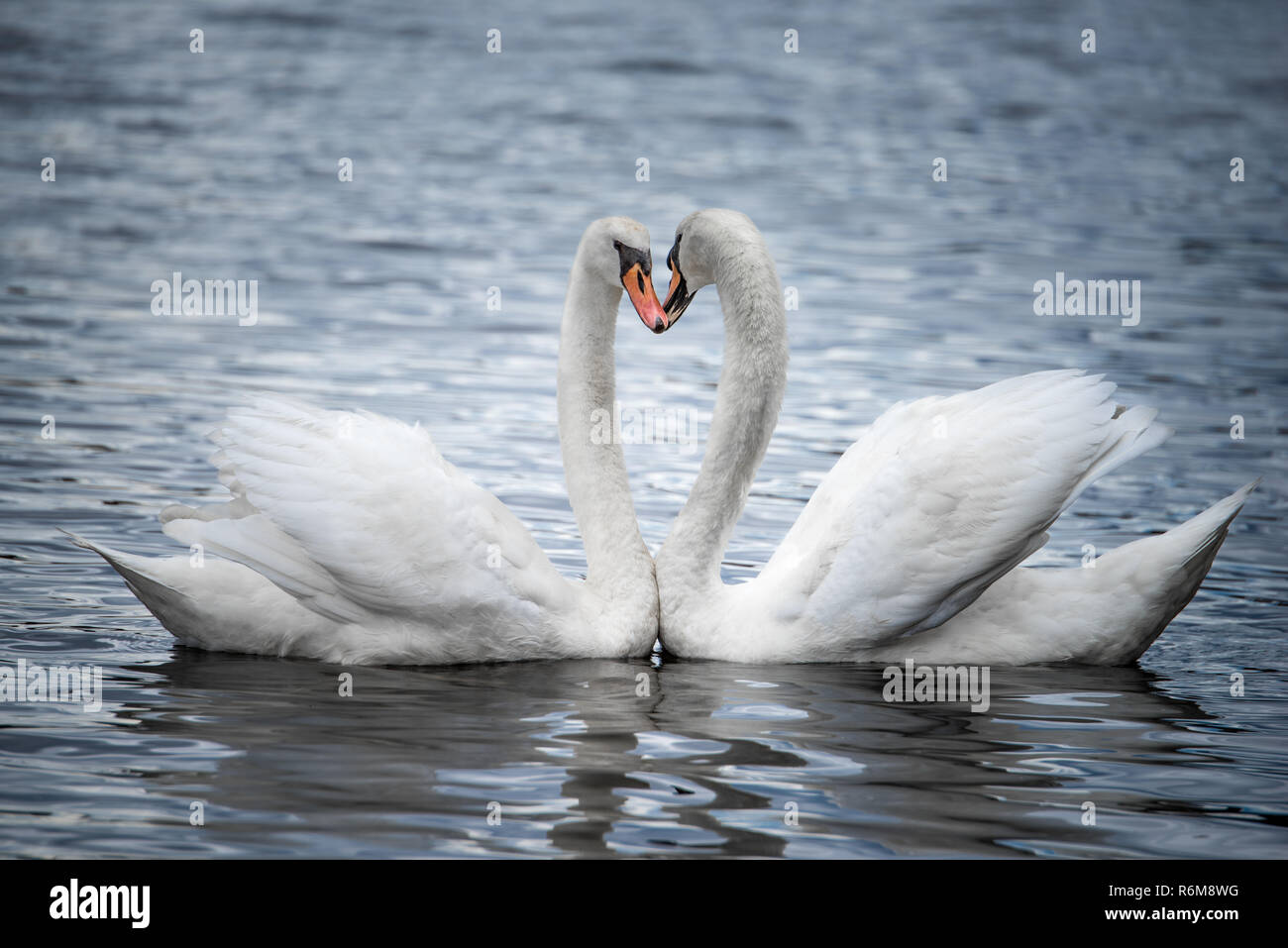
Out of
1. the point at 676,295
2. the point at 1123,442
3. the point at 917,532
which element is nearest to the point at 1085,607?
the point at 1123,442

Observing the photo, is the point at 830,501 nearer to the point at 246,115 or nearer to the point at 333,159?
the point at 333,159

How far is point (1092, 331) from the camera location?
658 inches

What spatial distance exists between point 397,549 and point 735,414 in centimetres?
188

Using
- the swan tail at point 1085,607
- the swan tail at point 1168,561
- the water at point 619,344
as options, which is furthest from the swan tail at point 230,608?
the swan tail at point 1168,561

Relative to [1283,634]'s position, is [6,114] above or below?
above

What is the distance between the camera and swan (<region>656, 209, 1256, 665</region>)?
750 centimetres

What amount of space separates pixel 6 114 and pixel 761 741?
2249 centimetres

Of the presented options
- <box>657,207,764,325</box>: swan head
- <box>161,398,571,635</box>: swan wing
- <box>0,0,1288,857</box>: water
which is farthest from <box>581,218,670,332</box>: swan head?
<box>0,0,1288,857</box>: water

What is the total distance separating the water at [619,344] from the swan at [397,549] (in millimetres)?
192

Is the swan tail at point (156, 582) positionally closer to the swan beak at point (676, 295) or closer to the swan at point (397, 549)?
the swan at point (397, 549)

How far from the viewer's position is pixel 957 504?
7.50m

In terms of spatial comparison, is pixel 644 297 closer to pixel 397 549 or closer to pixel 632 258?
pixel 632 258
